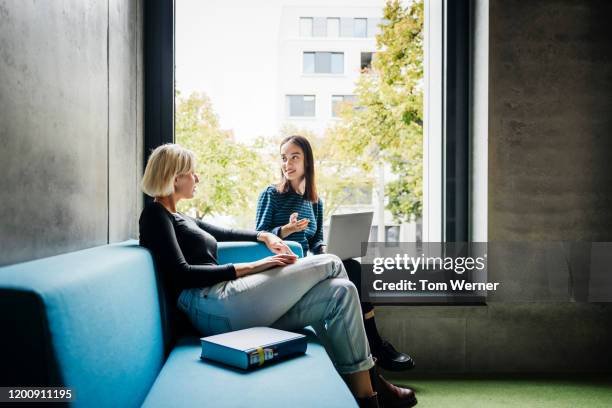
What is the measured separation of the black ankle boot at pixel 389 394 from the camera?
207 centimetres

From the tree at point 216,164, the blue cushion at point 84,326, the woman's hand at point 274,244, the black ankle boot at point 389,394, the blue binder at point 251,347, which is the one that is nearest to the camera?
the blue cushion at point 84,326

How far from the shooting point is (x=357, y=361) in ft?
6.10

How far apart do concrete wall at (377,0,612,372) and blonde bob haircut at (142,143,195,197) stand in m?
1.47

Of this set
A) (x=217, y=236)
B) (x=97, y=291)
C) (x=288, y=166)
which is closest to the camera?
(x=97, y=291)

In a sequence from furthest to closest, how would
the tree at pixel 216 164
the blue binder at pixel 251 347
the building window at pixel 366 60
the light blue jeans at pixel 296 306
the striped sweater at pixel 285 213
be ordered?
1. the building window at pixel 366 60
2. the tree at pixel 216 164
3. the striped sweater at pixel 285 213
4. the light blue jeans at pixel 296 306
5. the blue binder at pixel 251 347

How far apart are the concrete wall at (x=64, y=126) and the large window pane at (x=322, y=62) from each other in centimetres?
109

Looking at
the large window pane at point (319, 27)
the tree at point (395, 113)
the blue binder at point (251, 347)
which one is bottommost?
the blue binder at point (251, 347)

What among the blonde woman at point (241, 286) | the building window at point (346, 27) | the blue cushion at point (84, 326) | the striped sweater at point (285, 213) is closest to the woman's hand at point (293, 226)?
the striped sweater at point (285, 213)

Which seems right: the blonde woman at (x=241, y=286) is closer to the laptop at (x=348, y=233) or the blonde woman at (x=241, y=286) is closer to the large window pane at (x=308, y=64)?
the laptop at (x=348, y=233)

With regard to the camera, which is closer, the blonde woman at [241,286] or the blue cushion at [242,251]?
the blonde woman at [241,286]

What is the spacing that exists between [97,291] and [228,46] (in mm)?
2172

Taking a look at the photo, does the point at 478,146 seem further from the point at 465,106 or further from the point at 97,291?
the point at 97,291

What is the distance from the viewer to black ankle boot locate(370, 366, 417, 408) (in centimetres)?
207

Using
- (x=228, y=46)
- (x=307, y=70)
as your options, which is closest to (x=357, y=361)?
(x=307, y=70)
